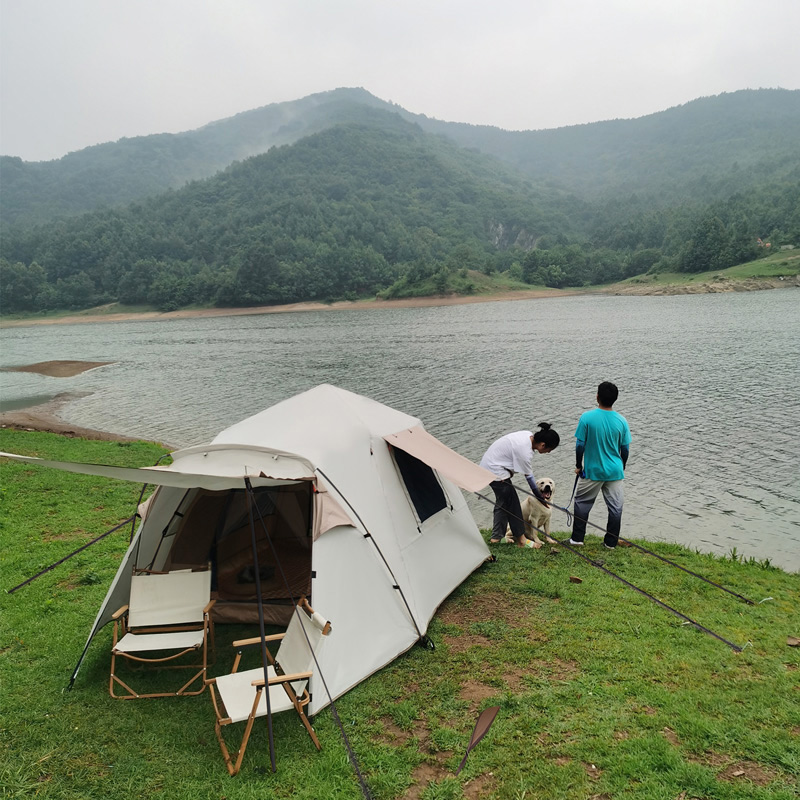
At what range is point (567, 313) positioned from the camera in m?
76.6

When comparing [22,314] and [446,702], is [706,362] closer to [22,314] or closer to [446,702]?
[446,702]

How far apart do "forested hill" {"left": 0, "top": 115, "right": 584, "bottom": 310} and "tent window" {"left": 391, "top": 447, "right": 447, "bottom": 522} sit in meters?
113

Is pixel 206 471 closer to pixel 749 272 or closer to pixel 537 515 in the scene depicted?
pixel 537 515

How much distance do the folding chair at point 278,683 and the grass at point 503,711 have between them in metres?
0.24

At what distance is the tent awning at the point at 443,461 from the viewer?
7270mm

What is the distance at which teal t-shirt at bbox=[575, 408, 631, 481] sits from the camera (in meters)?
8.67

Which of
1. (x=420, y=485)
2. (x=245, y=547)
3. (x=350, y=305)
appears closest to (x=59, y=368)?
(x=245, y=547)

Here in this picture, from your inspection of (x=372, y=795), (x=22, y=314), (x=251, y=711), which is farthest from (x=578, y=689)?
(x=22, y=314)

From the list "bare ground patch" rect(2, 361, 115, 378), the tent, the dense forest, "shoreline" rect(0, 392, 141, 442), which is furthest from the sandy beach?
the dense forest

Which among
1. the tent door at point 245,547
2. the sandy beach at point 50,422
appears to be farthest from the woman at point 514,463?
the sandy beach at point 50,422

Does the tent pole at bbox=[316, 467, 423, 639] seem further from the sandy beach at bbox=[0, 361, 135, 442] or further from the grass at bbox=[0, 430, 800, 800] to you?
the sandy beach at bbox=[0, 361, 135, 442]

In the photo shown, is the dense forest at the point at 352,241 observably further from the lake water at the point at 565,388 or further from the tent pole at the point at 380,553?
the tent pole at the point at 380,553

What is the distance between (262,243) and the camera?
5615 inches

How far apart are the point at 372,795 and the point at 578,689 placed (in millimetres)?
2146
